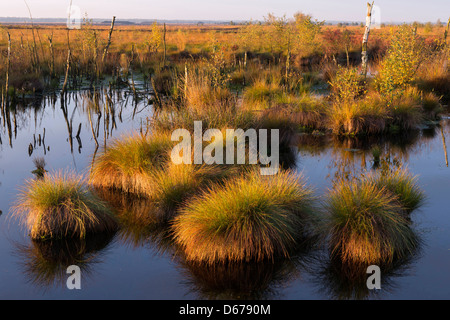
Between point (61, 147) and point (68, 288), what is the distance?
7456 mm

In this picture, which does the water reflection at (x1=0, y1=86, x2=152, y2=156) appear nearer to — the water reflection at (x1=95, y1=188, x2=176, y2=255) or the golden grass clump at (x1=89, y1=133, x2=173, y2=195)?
the golden grass clump at (x1=89, y1=133, x2=173, y2=195)

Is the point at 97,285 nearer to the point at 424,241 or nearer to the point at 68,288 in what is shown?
the point at 68,288

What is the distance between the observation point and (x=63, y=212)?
7.33 m

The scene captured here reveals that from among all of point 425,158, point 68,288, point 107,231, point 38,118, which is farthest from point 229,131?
point 38,118

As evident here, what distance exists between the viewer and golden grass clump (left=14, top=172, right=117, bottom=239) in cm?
723

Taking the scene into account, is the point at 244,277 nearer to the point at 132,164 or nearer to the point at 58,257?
the point at 58,257

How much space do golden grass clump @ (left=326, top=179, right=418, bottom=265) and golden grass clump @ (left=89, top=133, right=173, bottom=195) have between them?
3.59 meters

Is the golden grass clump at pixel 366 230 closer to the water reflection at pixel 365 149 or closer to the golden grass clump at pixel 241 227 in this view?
the golden grass clump at pixel 241 227

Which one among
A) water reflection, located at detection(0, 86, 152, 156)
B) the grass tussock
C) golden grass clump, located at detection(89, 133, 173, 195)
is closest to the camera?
the grass tussock

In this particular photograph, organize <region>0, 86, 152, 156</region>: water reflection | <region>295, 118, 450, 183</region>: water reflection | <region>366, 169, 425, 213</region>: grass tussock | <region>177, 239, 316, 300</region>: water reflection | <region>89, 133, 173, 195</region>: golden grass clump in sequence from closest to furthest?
1. <region>177, 239, 316, 300</region>: water reflection
2. <region>366, 169, 425, 213</region>: grass tussock
3. <region>89, 133, 173, 195</region>: golden grass clump
4. <region>295, 118, 450, 183</region>: water reflection
5. <region>0, 86, 152, 156</region>: water reflection

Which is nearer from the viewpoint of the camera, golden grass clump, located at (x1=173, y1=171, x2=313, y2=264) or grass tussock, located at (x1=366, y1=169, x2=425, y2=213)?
golden grass clump, located at (x1=173, y1=171, x2=313, y2=264)

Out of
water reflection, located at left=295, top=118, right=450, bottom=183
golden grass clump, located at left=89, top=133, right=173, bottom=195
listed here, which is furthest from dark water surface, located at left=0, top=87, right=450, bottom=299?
water reflection, located at left=295, top=118, right=450, bottom=183

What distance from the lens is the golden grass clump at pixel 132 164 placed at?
359 inches
